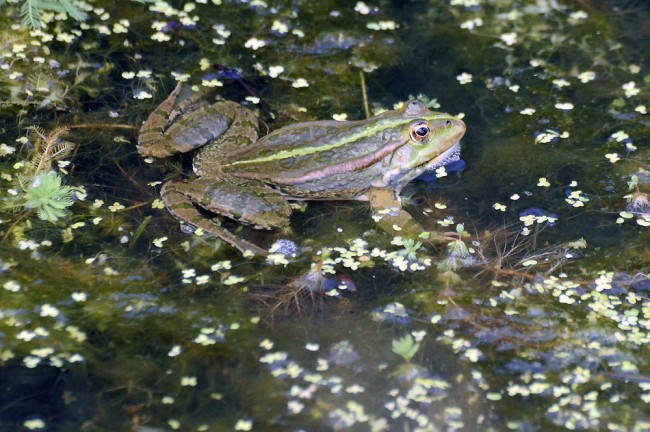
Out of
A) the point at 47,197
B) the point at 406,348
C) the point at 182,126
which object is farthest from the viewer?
the point at 182,126

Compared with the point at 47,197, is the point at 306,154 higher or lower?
lower

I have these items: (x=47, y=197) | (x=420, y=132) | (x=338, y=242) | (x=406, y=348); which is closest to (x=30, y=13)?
(x=47, y=197)

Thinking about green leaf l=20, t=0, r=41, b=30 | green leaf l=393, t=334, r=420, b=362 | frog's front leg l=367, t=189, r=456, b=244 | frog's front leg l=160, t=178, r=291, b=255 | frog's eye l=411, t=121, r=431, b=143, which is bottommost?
frog's front leg l=367, t=189, r=456, b=244

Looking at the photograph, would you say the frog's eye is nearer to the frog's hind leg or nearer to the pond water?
the pond water

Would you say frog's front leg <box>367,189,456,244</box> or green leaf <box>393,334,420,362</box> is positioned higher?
green leaf <box>393,334,420,362</box>

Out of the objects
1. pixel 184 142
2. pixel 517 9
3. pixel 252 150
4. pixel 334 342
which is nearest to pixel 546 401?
pixel 334 342

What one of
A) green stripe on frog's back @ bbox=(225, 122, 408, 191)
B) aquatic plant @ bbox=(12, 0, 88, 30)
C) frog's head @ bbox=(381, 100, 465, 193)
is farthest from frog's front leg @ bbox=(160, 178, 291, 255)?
aquatic plant @ bbox=(12, 0, 88, 30)

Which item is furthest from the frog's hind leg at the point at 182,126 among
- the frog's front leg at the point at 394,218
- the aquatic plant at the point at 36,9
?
the frog's front leg at the point at 394,218

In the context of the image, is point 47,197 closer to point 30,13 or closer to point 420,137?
point 30,13
